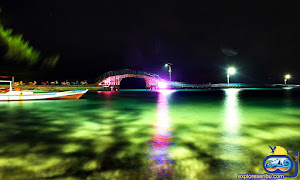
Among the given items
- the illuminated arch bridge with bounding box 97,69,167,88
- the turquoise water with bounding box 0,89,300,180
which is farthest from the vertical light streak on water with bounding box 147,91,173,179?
the illuminated arch bridge with bounding box 97,69,167,88

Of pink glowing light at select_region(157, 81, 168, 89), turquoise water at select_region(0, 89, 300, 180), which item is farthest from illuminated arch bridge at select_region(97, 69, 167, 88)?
turquoise water at select_region(0, 89, 300, 180)

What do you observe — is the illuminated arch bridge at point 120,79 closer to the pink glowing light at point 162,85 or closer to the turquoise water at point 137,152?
the pink glowing light at point 162,85

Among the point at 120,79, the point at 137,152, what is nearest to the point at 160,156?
the point at 137,152

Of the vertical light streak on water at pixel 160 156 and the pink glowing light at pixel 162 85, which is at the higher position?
the pink glowing light at pixel 162 85

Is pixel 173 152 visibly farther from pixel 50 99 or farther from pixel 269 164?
pixel 50 99

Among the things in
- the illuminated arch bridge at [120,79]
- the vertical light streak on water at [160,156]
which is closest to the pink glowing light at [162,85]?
the illuminated arch bridge at [120,79]

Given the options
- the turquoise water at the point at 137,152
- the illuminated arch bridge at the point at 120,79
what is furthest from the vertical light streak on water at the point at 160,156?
the illuminated arch bridge at the point at 120,79

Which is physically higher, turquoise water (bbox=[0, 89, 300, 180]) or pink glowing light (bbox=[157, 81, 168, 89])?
pink glowing light (bbox=[157, 81, 168, 89])

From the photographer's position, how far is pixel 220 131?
14.6 m

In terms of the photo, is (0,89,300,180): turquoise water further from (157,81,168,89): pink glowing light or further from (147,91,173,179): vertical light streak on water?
(157,81,168,89): pink glowing light

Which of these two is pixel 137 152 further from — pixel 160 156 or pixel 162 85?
pixel 162 85

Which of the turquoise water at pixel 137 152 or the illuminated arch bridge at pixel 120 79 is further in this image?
the illuminated arch bridge at pixel 120 79

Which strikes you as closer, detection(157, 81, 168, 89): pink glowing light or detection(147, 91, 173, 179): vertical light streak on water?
detection(147, 91, 173, 179): vertical light streak on water

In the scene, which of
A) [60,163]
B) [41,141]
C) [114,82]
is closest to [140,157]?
[60,163]
